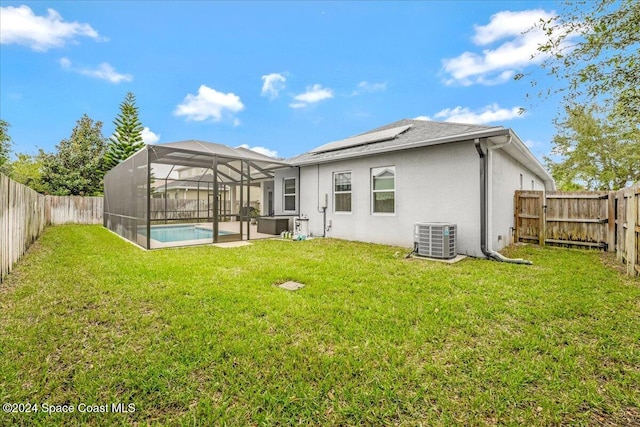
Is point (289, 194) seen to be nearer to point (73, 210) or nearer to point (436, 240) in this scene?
point (436, 240)

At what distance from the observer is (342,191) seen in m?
9.12

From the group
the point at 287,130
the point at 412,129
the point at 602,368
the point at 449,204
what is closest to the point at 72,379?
the point at 602,368

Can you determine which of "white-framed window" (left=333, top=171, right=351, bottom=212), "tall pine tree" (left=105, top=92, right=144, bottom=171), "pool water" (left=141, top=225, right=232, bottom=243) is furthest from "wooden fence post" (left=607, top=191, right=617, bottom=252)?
"tall pine tree" (left=105, top=92, right=144, bottom=171)

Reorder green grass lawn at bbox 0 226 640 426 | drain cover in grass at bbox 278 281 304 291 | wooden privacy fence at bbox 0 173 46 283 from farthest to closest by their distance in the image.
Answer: wooden privacy fence at bbox 0 173 46 283, drain cover in grass at bbox 278 281 304 291, green grass lawn at bbox 0 226 640 426

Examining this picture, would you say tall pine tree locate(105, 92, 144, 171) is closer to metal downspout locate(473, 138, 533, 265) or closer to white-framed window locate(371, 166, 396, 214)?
white-framed window locate(371, 166, 396, 214)

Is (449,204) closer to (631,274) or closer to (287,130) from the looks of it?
(631,274)

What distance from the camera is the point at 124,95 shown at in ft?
70.8

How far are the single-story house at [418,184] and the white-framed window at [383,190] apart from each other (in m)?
0.03

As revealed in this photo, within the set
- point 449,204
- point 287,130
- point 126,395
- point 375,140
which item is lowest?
point 126,395

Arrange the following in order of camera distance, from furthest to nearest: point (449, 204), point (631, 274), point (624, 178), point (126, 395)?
point (624, 178), point (449, 204), point (631, 274), point (126, 395)

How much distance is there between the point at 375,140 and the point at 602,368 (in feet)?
23.5

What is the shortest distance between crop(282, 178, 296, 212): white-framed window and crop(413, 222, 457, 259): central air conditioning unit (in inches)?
224

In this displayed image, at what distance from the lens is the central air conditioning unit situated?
604cm

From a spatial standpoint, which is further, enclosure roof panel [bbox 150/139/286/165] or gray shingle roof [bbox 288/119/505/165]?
enclosure roof panel [bbox 150/139/286/165]
